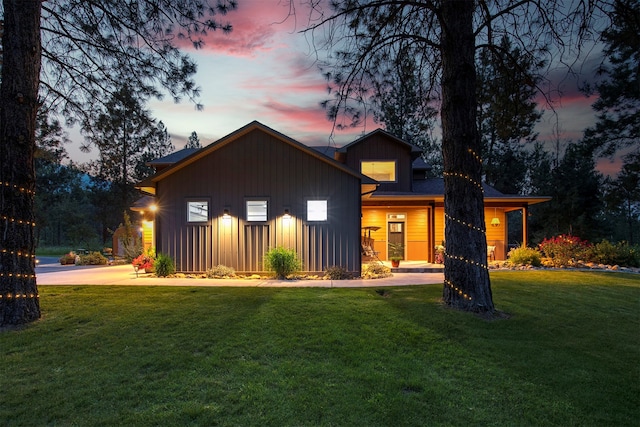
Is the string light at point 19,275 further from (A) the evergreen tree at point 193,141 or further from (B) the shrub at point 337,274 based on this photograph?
(A) the evergreen tree at point 193,141

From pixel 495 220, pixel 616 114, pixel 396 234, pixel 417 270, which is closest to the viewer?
pixel 417 270

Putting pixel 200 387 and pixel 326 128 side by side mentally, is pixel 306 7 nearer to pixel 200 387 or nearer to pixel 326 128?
pixel 326 128

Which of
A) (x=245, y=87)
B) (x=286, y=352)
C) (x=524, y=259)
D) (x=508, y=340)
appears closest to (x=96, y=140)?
(x=245, y=87)

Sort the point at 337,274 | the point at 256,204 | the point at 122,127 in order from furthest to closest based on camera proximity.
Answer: the point at 256,204, the point at 337,274, the point at 122,127

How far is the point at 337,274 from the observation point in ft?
31.4

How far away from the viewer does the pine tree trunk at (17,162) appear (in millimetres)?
4688

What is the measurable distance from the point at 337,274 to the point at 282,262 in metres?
1.61

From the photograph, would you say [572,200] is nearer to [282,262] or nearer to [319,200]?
[319,200]

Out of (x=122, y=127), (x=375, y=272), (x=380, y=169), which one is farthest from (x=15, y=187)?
(x=380, y=169)

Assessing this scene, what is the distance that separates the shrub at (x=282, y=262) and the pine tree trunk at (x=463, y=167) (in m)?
5.08

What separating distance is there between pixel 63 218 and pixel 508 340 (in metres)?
37.0

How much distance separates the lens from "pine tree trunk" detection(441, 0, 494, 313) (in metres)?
5.19

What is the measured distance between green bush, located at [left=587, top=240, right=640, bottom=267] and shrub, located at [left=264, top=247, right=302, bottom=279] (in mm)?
10627

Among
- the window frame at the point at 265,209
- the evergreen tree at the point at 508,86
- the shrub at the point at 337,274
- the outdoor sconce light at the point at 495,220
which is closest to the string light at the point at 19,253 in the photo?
the window frame at the point at 265,209
